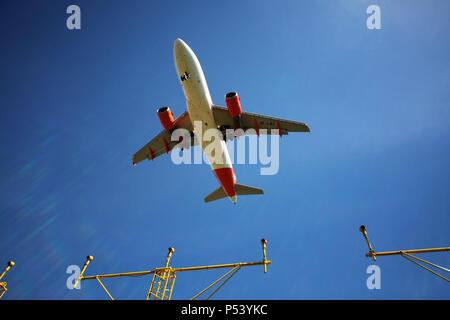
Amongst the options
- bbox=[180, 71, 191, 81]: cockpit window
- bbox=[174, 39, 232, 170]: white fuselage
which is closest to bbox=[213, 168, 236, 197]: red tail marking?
bbox=[174, 39, 232, 170]: white fuselage

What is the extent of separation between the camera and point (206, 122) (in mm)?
24422

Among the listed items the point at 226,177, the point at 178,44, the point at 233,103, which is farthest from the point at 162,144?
the point at 178,44

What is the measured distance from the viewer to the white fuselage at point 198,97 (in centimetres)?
2230

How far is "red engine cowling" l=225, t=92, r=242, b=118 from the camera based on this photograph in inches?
934

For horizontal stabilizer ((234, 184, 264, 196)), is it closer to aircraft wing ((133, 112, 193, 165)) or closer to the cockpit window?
aircraft wing ((133, 112, 193, 165))

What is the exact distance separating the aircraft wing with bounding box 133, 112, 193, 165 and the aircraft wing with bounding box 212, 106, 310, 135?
4.14 metres

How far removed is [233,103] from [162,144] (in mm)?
10069

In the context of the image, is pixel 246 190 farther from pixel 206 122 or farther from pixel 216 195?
pixel 206 122

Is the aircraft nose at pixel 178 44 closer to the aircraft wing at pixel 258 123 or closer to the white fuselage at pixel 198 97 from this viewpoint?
the white fuselage at pixel 198 97
